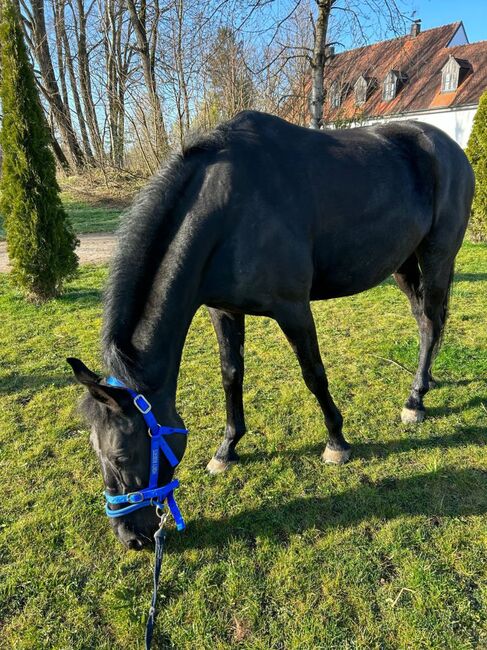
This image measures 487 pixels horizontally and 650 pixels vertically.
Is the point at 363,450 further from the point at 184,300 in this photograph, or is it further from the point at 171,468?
the point at 184,300

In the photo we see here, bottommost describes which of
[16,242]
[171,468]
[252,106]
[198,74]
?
[171,468]

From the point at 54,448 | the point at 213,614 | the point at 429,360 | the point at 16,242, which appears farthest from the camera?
the point at 16,242

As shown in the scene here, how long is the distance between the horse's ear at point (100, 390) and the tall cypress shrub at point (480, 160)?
9.60 m

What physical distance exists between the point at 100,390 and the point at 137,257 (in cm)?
66

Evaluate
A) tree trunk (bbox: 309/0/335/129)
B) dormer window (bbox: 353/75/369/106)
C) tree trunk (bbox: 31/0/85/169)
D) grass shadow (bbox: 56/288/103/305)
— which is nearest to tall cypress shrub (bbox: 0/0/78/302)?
grass shadow (bbox: 56/288/103/305)

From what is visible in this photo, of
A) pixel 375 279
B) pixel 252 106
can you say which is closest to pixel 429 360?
pixel 375 279

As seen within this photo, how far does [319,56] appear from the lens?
684cm

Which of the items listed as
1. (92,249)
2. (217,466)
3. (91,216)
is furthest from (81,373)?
(91,216)

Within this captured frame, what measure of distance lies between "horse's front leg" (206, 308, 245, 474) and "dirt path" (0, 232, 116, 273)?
6.60 metres

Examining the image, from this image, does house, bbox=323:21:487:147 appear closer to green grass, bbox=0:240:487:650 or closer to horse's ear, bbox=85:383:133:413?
green grass, bbox=0:240:487:650

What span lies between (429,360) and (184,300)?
2.35m

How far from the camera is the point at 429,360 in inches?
141

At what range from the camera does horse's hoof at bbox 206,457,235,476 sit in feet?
9.48

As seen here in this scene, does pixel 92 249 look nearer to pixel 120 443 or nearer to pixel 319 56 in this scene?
pixel 319 56
